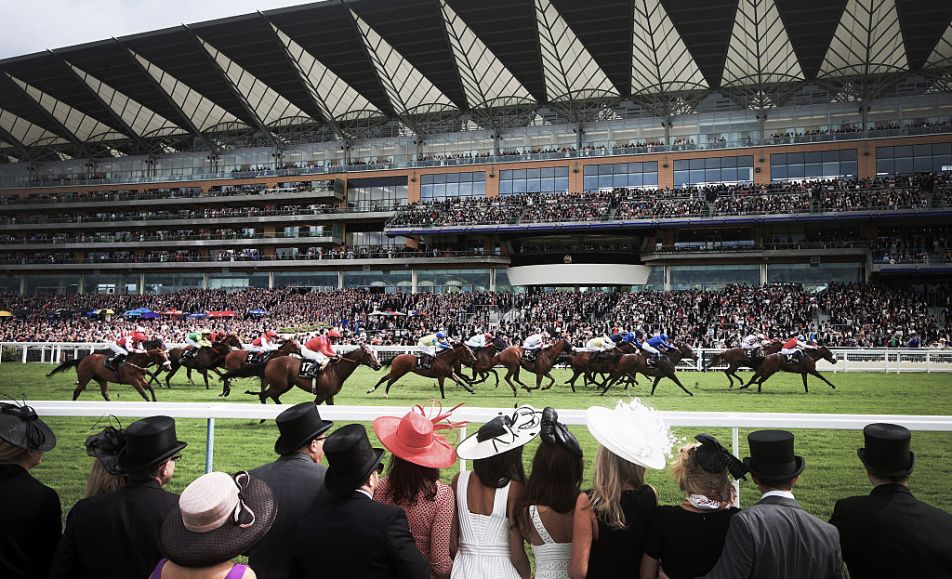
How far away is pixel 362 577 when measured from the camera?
7.88 ft

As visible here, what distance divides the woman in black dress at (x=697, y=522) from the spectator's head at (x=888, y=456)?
534 mm

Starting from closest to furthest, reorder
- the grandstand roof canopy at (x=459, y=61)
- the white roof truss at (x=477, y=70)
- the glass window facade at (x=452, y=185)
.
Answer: the grandstand roof canopy at (x=459, y=61)
the white roof truss at (x=477, y=70)
the glass window facade at (x=452, y=185)

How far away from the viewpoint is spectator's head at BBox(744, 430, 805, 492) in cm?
263

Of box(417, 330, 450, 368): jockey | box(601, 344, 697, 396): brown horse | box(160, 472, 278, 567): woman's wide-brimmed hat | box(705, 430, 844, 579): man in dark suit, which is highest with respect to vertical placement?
box(160, 472, 278, 567): woman's wide-brimmed hat

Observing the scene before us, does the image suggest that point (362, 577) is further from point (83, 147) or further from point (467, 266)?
point (83, 147)

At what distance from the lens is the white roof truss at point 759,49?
1442 inches

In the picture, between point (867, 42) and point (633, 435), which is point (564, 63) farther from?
point (633, 435)

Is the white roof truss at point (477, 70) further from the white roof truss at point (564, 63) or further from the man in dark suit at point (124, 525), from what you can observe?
the man in dark suit at point (124, 525)

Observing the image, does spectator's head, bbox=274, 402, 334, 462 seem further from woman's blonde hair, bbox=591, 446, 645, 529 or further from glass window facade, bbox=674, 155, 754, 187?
glass window facade, bbox=674, 155, 754, 187

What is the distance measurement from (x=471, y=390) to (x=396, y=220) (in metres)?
31.7

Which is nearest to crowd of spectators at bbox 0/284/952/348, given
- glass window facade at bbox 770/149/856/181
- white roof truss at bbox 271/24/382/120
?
glass window facade at bbox 770/149/856/181

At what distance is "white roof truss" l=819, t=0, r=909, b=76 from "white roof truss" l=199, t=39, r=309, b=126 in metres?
36.7

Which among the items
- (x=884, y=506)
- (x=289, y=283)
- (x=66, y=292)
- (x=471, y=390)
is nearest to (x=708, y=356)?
(x=471, y=390)

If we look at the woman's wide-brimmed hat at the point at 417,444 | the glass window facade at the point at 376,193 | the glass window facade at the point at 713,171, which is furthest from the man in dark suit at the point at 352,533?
the glass window facade at the point at 376,193
